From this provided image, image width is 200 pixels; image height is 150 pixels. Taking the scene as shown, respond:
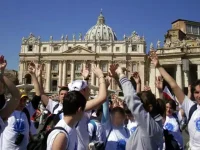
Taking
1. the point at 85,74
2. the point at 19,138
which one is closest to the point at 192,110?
the point at 85,74

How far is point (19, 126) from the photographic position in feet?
15.6

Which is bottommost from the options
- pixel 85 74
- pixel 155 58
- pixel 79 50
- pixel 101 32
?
pixel 85 74

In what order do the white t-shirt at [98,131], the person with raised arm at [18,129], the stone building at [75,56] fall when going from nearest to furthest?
1. the white t-shirt at [98,131]
2. the person with raised arm at [18,129]
3. the stone building at [75,56]

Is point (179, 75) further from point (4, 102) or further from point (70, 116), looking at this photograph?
point (70, 116)

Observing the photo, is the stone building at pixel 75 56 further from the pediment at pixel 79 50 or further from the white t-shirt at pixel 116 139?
the white t-shirt at pixel 116 139

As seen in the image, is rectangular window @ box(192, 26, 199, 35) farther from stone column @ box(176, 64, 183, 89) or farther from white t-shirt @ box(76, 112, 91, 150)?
white t-shirt @ box(76, 112, 91, 150)

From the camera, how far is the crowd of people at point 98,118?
2871 mm

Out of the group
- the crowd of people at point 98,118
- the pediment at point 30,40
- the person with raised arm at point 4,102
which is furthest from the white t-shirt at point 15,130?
the pediment at point 30,40

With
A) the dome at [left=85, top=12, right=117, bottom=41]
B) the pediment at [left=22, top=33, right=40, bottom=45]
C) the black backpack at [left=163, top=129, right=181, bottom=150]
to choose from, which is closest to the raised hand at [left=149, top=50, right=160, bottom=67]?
the black backpack at [left=163, top=129, right=181, bottom=150]

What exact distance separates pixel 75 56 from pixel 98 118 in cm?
5676

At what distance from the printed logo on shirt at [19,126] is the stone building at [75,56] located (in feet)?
176

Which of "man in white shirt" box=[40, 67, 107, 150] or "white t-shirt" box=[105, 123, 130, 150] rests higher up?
"man in white shirt" box=[40, 67, 107, 150]

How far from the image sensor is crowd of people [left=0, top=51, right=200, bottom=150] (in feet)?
9.42

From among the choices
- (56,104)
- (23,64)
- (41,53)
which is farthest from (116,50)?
(56,104)
